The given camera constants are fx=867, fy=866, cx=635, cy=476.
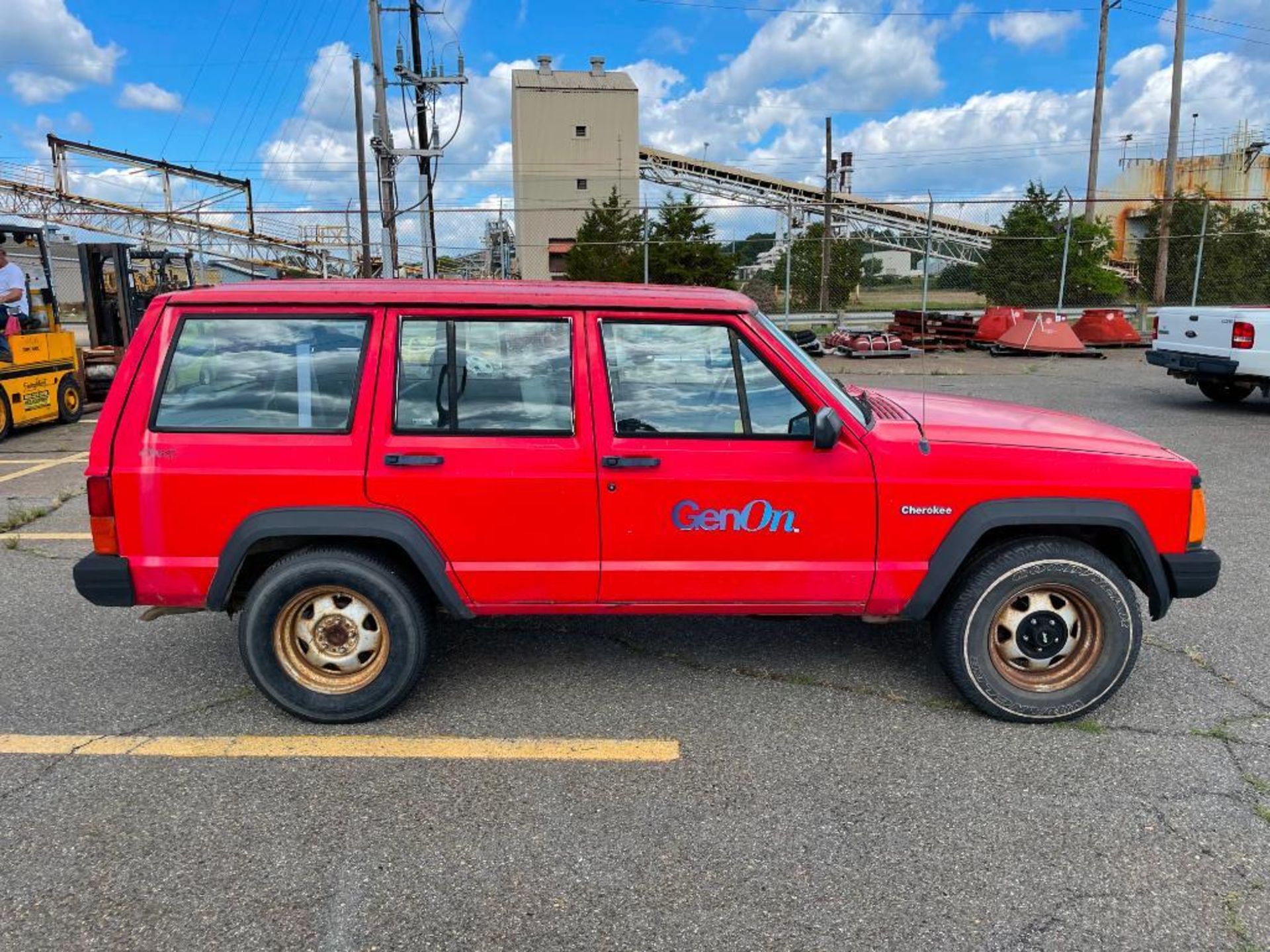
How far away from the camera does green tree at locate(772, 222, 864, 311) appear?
22844 mm

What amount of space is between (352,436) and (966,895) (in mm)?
2686

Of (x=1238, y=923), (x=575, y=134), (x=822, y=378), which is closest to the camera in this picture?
(x=1238, y=923)

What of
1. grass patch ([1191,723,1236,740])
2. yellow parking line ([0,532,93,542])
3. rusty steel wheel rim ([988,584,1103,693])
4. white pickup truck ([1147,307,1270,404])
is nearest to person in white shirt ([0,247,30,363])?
yellow parking line ([0,532,93,542])

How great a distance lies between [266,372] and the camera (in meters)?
3.52

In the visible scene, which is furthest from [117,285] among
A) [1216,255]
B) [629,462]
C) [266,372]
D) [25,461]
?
[1216,255]

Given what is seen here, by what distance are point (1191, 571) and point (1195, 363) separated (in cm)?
869

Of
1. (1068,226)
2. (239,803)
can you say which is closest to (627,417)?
(239,803)

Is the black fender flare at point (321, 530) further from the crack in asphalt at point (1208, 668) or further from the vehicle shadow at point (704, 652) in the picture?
the crack in asphalt at point (1208, 668)

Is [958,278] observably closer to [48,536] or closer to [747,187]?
[48,536]

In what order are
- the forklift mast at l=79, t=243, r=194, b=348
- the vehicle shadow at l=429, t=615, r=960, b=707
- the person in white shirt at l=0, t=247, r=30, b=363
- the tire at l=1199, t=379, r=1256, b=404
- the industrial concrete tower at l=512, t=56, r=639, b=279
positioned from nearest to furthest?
the vehicle shadow at l=429, t=615, r=960, b=707
the person in white shirt at l=0, t=247, r=30, b=363
the tire at l=1199, t=379, r=1256, b=404
the forklift mast at l=79, t=243, r=194, b=348
the industrial concrete tower at l=512, t=56, r=639, b=279

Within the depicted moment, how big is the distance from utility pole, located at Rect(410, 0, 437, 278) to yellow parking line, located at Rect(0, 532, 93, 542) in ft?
44.6

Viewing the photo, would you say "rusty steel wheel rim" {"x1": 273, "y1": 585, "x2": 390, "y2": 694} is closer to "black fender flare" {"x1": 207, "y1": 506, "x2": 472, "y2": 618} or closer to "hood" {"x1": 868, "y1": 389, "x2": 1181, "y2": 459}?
"black fender flare" {"x1": 207, "y1": 506, "x2": 472, "y2": 618}

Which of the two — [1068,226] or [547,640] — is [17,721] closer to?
[547,640]

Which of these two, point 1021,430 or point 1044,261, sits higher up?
point 1044,261
